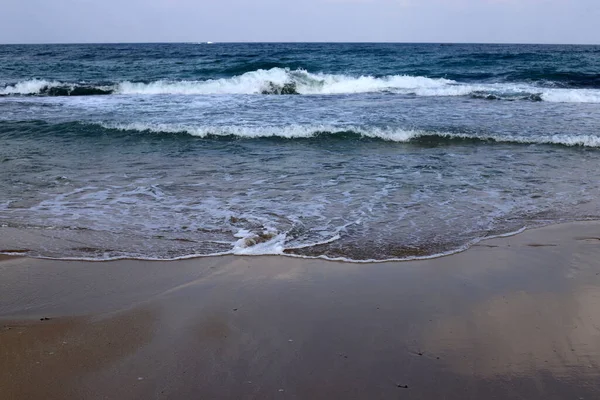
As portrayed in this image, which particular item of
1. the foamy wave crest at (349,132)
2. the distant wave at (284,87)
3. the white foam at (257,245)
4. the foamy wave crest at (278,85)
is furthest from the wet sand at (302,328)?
the foamy wave crest at (278,85)

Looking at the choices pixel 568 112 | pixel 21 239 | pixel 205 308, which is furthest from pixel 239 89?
pixel 205 308

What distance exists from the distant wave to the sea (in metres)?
1.27

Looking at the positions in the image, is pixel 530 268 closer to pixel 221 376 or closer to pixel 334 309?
pixel 334 309

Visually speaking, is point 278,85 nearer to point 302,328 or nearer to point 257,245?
point 257,245

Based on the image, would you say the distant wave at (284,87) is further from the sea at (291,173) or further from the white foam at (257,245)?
the white foam at (257,245)

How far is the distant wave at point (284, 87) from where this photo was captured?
19891mm

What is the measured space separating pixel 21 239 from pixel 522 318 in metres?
4.63

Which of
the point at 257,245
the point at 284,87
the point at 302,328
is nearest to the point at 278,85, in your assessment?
the point at 284,87

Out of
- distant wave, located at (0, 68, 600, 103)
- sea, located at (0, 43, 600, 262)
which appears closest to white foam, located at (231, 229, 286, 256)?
sea, located at (0, 43, 600, 262)

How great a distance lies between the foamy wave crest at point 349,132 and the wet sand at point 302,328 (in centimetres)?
637

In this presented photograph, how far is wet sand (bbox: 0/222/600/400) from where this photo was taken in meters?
2.79

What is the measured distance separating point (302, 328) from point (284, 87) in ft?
61.9

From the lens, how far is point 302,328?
3365mm

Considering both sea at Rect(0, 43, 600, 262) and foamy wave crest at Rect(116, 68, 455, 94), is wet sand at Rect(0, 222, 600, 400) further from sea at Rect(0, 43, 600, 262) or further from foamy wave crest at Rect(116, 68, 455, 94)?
foamy wave crest at Rect(116, 68, 455, 94)
